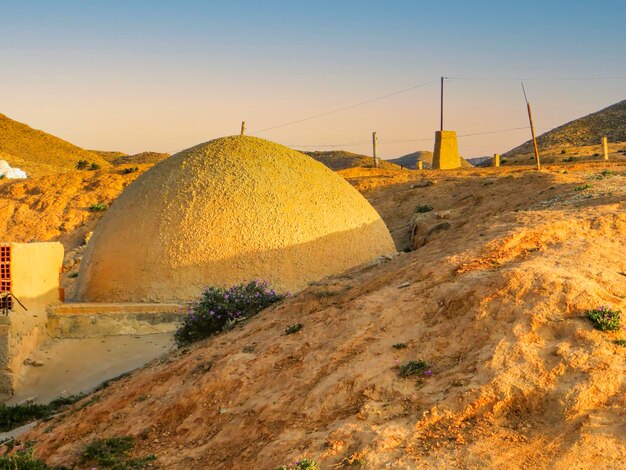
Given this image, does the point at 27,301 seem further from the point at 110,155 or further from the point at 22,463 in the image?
the point at 110,155

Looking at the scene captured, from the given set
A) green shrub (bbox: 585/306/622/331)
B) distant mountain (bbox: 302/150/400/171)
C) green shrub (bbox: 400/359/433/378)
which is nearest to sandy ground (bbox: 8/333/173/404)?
green shrub (bbox: 400/359/433/378)

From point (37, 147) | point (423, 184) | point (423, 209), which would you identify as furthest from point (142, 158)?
point (423, 209)

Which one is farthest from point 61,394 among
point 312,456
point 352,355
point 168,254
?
point 312,456

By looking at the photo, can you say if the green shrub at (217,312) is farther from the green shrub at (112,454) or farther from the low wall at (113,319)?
the green shrub at (112,454)

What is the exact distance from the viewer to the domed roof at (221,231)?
13.0m

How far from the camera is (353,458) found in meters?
4.96

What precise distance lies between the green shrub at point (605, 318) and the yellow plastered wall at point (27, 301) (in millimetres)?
8822

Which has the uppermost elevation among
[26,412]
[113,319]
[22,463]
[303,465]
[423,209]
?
[423,209]

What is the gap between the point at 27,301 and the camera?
11.9 m

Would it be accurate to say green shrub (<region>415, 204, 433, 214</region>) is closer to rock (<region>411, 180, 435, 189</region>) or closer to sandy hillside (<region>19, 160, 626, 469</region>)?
rock (<region>411, 180, 435, 189</region>)

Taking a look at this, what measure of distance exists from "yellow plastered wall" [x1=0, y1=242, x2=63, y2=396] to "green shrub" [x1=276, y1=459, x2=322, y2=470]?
761 centimetres

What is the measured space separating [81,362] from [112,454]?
20.2 feet

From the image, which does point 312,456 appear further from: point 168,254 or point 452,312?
point 168,254

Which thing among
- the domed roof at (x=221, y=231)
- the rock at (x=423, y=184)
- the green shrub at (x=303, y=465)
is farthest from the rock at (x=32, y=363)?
the rock at (x=423, y=184)
